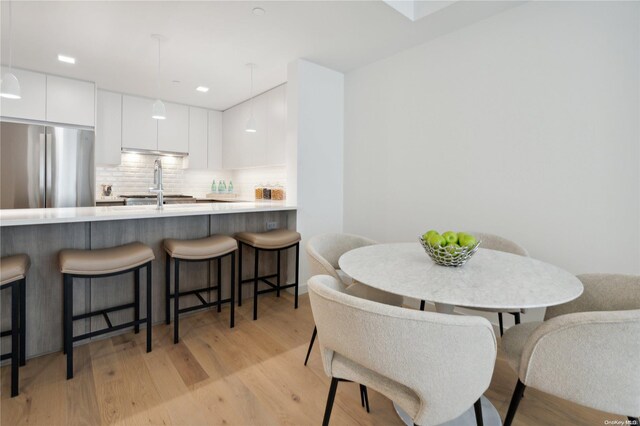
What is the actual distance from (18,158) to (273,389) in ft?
12.8

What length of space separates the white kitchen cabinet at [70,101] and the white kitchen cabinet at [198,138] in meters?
1.37

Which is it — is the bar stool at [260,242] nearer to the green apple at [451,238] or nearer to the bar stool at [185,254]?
the bar stool at [185,254]

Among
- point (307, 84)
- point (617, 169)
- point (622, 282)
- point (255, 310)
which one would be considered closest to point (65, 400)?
point (255, 310)

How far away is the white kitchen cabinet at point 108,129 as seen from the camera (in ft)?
14.2

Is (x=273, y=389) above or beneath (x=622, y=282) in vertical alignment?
beneath

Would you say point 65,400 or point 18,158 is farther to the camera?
point 18,158

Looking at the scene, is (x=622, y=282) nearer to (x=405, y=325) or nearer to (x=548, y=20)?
(x=405, y=325)

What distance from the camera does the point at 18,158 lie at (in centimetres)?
358

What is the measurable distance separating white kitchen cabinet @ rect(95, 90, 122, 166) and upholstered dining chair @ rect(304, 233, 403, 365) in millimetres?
3758

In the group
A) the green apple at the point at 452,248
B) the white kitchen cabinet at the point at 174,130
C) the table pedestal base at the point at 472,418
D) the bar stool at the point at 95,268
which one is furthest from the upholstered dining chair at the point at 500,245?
the white kitchen cabinet at the point at 174,130

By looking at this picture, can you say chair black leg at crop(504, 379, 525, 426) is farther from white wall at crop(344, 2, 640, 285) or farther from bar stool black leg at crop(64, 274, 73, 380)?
bar stool black leg at crop(64, 274, 73, 380)

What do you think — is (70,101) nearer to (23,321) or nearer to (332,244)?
(23,321)

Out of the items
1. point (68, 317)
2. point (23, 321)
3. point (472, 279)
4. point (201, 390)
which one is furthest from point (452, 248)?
point (23, 321)

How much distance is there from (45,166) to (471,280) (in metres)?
4.55
